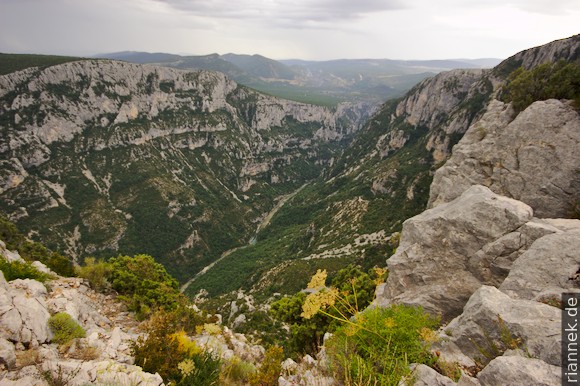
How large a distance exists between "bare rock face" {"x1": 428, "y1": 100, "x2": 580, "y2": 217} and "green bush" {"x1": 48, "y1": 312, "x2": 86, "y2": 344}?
94.0 ft

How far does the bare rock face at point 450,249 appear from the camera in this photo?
1752cm

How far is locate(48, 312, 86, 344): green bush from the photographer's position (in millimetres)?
13188

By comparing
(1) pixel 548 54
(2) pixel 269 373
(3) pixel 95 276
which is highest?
(1) pixel 548 54

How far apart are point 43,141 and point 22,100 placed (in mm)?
23725

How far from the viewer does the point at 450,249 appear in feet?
61.8

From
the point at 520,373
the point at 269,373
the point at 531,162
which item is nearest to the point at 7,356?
the point at 269,373

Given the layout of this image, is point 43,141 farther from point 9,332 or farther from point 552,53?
point 552,53

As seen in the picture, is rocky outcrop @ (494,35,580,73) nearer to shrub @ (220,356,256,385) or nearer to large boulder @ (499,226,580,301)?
large boulder @ (499,226,580,301)

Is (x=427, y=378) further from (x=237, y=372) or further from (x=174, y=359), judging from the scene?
(x=174, y=359)

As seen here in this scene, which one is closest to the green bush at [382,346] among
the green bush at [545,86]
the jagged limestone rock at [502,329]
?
the jagged limestone rock at [502,329]

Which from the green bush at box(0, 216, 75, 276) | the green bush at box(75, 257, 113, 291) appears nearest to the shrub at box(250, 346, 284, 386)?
the green bush at box(75, 257, 113, 291)

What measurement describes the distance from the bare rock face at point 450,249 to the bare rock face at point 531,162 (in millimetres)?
6523

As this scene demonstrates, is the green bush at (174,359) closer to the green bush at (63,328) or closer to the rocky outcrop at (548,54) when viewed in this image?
the green bush at (63,328)

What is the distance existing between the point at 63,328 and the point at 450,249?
2082 centimetres
